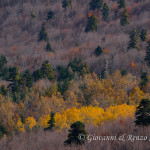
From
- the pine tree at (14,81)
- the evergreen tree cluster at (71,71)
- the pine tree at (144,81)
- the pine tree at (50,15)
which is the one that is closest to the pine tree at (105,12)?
the pine tree at (50,15)

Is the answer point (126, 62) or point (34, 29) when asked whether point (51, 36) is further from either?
point (126, 62)

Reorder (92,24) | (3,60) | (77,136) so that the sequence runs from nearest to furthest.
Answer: (77,136) < (3,60) < (92,24)

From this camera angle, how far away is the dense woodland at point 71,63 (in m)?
32.7

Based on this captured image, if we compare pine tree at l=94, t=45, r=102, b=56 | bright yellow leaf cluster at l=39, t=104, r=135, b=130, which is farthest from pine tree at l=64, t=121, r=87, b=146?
pine tree at l=94, t=45, r=102, b=56

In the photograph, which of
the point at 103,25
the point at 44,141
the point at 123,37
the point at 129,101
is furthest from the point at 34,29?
the point at 44,141

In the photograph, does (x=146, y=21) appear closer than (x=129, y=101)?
No

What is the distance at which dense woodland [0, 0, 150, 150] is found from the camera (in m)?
32.7

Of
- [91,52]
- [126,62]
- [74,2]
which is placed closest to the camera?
[126,62]

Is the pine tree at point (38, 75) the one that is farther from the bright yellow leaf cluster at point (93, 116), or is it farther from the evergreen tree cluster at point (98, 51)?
the bright yellow leaf cluster at point (93, 116)

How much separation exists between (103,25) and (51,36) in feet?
62.8

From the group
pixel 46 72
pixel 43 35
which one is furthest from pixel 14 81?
pixel 43 35

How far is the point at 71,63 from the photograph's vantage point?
55719mm

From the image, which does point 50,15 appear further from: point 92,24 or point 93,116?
point 93,116

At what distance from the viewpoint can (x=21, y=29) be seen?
85.6m
